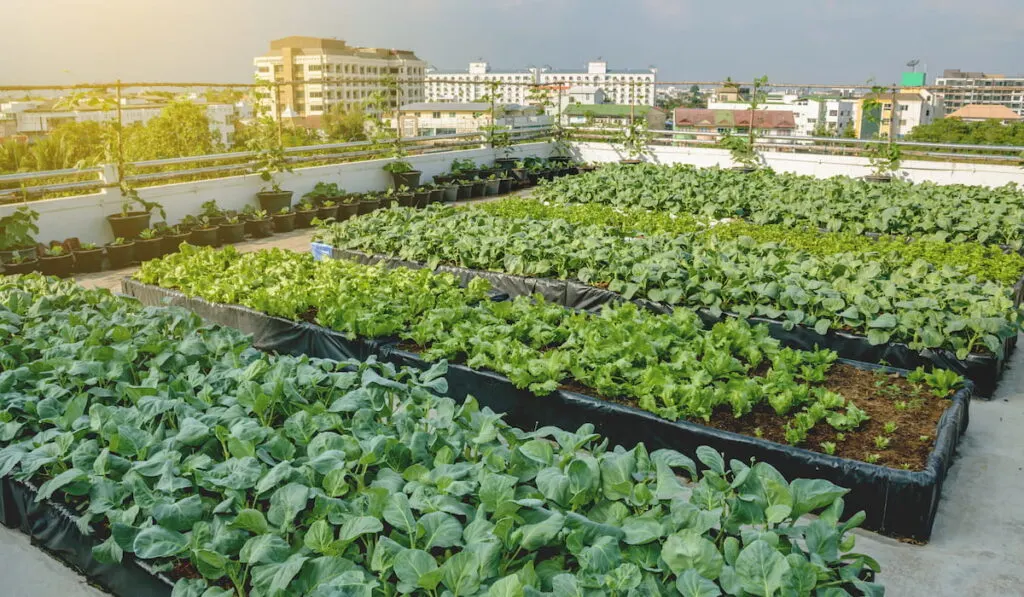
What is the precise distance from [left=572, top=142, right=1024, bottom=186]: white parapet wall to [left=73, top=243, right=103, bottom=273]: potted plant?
33.1ft

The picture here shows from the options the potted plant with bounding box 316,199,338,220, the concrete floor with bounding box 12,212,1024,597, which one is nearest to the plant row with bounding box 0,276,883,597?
the concrete floor with bounding box 12,212,1024,597

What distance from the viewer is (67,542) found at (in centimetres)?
292

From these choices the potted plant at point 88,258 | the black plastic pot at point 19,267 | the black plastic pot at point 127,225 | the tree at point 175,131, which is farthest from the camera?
the tree at point 175,131

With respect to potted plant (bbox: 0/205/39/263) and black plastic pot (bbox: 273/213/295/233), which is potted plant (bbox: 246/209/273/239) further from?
potted plant (bbox: 0/205/39/263)

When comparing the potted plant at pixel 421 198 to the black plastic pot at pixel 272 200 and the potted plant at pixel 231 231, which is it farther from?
the potted plant at pixel 231 231

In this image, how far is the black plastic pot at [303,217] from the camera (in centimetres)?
1088

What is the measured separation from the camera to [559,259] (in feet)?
21.5

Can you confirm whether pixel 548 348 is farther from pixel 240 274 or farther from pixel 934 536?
pixel 240 274

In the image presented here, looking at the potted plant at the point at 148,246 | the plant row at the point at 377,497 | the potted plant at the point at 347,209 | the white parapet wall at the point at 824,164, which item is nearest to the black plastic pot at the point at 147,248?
the potted plant at the point at 148,246

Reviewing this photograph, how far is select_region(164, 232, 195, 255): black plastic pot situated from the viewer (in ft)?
29.7

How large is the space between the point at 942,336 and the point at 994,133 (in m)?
34.6

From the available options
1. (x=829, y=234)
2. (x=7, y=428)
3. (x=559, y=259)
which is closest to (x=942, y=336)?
(x=559, y=259)

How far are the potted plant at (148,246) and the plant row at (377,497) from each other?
5.64 m

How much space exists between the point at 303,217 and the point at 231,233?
1.36 meters
